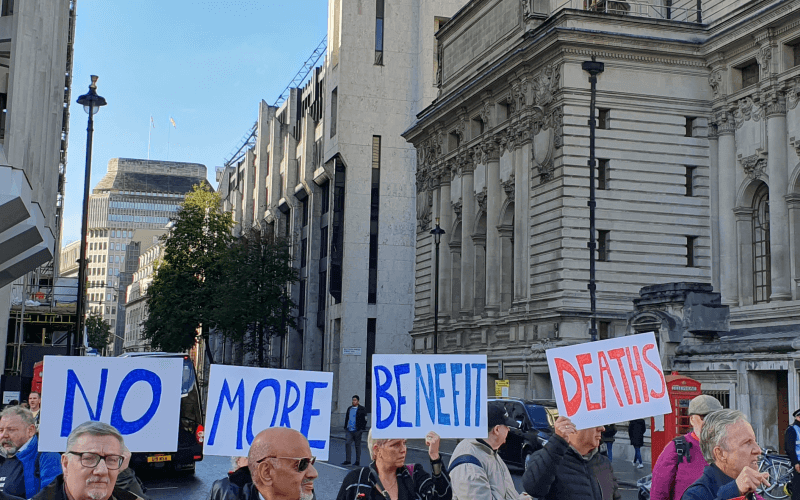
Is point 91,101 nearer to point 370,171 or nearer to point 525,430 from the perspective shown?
point 525,430

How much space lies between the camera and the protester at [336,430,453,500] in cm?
741

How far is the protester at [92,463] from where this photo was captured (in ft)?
16.5

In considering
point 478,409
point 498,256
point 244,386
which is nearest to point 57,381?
point 244,386

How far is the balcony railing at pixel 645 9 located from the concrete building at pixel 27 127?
21.7 metres

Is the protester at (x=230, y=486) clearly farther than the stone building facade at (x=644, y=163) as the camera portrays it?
No

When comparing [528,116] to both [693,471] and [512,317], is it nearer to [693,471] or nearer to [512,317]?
[512,317]

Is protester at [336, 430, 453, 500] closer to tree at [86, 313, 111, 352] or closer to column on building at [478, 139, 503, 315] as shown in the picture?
column on building at [478, 139, 503, 315]

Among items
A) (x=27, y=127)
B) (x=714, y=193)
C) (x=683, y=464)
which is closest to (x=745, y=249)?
(x=714, y=193)

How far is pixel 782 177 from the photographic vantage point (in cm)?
3731

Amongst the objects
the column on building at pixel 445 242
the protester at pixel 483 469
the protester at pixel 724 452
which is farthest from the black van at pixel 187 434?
the column on building at pixel 445 242

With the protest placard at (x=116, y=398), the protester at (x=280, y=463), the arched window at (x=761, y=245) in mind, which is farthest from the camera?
the arched window at (x=761, y=245)

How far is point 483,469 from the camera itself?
8.12 metres

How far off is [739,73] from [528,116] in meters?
8.26

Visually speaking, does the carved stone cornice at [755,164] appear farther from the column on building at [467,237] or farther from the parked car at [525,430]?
the parked car at [525,430]
